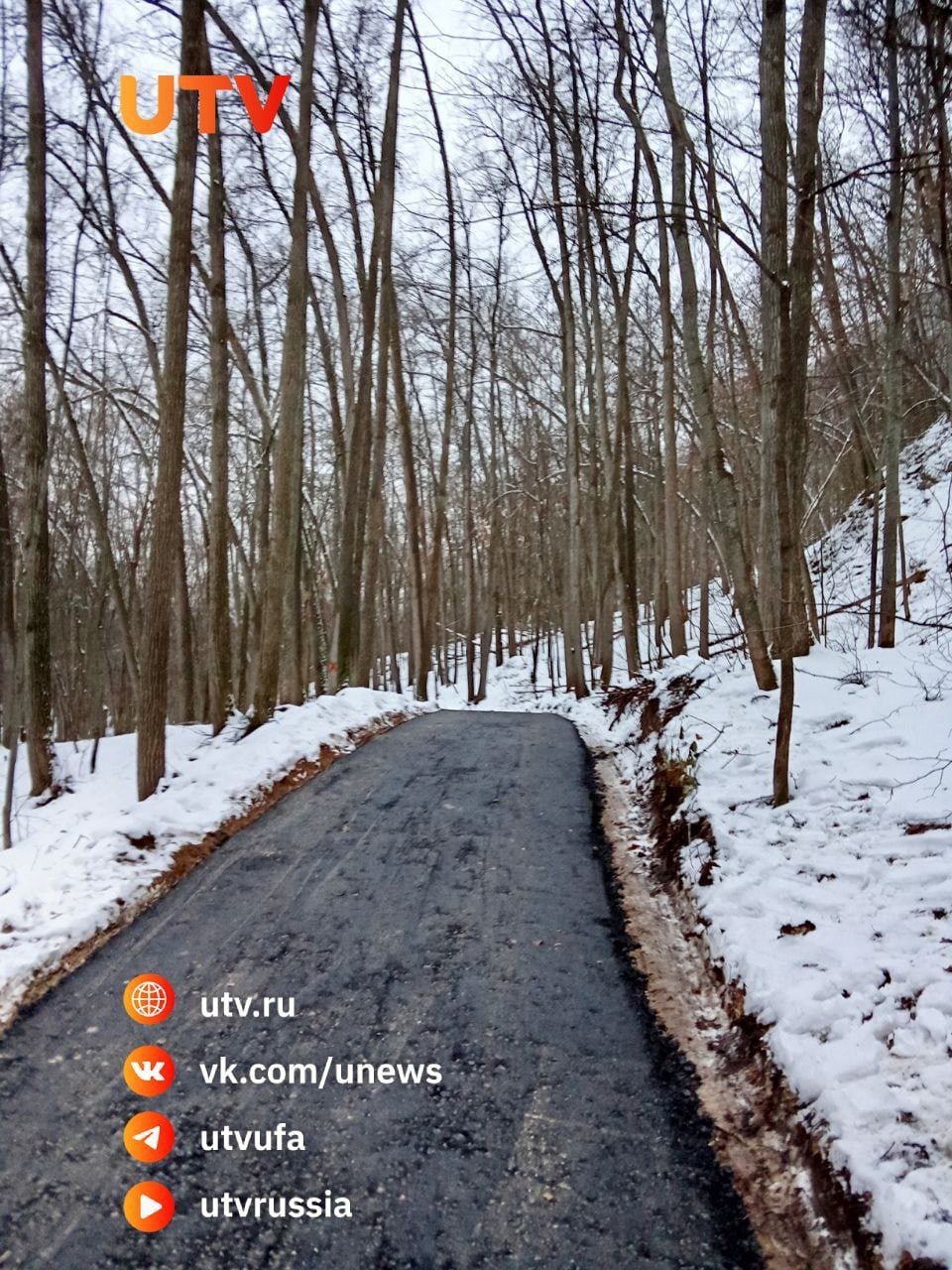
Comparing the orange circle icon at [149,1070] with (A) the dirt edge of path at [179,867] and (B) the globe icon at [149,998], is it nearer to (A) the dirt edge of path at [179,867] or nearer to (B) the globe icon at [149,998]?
(B) the globe icon at [149,998]

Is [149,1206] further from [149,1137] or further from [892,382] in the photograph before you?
[892,382]

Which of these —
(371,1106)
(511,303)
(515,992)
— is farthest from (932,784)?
(511,303)

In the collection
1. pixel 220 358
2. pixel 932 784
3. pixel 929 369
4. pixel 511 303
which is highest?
pixel 511 303

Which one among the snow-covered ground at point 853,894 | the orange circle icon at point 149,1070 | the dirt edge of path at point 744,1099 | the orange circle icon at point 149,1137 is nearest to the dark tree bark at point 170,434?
the orange circle icon at point 149,1070

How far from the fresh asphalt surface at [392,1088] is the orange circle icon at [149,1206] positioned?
34 mm

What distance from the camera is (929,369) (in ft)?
45.0

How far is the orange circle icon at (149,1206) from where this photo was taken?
7.69ft

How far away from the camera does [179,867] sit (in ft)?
16.7

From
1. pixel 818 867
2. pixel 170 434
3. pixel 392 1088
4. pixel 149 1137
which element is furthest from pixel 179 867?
pixel 818 867

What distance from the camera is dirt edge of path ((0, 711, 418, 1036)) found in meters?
3.72

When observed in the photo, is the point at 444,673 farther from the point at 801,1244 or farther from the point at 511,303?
the point at 801,1244

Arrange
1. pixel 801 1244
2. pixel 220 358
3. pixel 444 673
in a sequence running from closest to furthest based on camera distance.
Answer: pixel 801 1244 < pixel 220 358 < pixel 444 673

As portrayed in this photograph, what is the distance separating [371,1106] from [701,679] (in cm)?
608

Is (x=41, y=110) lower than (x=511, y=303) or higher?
lower
